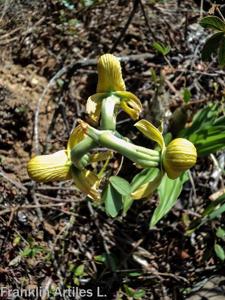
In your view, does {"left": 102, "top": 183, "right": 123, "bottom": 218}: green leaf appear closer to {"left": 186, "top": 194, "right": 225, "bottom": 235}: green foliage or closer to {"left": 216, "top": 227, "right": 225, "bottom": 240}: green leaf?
{"left": 186, "top": 194, "right": 225, "bottom": 235}: green foliage

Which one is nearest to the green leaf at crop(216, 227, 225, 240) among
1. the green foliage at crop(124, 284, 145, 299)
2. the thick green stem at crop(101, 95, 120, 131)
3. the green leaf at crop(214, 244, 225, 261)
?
the green leaf at crop(214, 244, 225, 261)

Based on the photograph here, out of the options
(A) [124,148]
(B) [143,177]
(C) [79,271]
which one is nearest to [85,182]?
(A) [124,148]

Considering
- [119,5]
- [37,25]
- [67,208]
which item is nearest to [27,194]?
[67,208]

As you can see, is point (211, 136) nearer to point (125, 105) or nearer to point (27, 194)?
point (125, 105)

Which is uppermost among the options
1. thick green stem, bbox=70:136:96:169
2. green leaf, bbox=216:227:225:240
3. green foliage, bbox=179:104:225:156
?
green foliage, bbox=179:104:225:156

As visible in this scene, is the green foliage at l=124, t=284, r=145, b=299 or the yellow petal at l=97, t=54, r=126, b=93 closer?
the yellow petal at l=97, t=54, r=126, b=93

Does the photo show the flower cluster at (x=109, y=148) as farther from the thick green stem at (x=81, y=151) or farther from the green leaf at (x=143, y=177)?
the green leaf at (x=143, y=177)

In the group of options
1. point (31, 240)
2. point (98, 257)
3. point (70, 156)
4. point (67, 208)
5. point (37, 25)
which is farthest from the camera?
point (37, 25)
